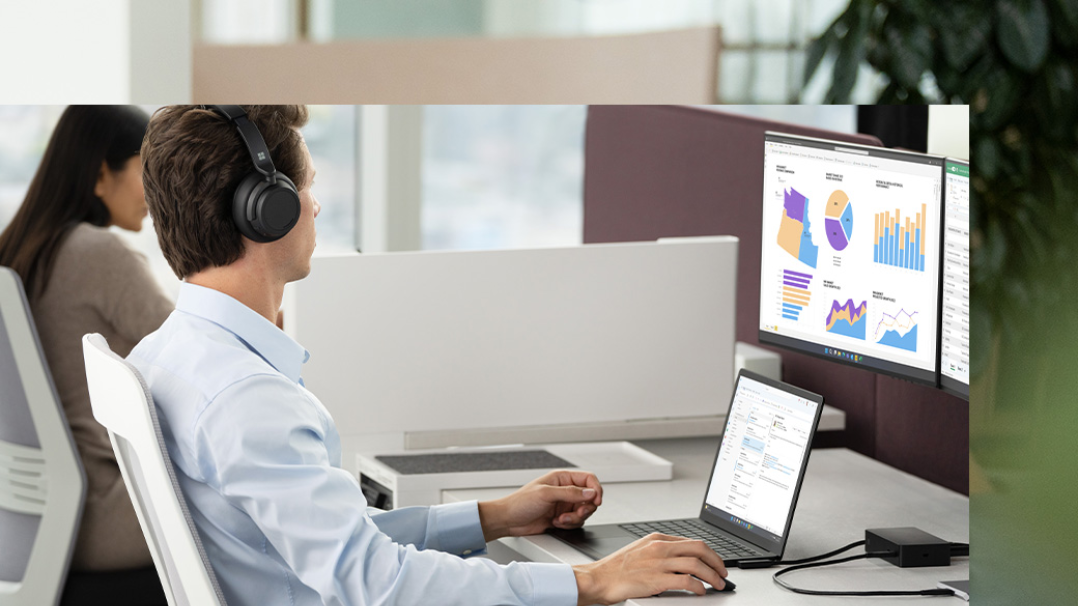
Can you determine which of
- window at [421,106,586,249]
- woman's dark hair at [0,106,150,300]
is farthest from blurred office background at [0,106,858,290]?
woman's dark hair at [0,106,150,300]

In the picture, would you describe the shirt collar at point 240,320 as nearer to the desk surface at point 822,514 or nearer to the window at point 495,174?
the desk surface at point 822,514

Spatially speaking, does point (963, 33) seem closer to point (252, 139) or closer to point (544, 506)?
point (252, 139)

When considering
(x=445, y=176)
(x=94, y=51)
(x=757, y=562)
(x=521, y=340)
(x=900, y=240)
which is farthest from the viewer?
(x=445, y=176)

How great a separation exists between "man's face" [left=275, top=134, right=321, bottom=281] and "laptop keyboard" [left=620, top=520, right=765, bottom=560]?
1.63 feet

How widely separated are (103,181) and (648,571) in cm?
132

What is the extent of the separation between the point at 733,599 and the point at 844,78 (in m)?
0.74

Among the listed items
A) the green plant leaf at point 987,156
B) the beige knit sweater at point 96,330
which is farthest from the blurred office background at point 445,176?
the green plant leaf at point 987,156

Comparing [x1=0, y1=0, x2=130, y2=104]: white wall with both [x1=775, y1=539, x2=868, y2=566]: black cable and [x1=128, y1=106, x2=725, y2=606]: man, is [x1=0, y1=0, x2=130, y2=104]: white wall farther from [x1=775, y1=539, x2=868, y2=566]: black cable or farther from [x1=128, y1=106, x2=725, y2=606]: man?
[x1=775, y1=539, x2=868, y2=566]: black cable

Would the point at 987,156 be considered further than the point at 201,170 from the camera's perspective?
No

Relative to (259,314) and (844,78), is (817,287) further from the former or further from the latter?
(844,78)

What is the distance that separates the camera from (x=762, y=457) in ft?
4.26

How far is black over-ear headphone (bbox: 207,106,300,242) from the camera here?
3.27ft

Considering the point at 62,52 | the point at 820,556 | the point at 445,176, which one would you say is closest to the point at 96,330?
the point at 820,556

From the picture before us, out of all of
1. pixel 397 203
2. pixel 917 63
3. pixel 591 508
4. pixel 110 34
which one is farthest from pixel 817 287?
pixel 397 203
